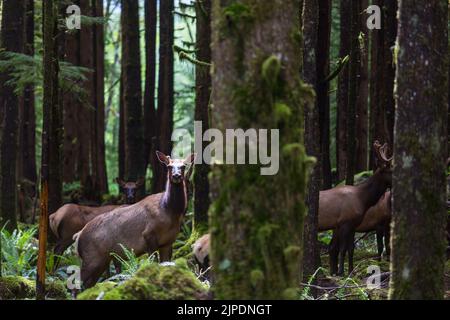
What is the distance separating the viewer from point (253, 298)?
6520 mm

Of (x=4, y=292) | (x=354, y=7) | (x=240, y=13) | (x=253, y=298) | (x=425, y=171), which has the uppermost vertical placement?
(x=354, y=7)

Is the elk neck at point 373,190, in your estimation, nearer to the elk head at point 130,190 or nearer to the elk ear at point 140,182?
the elk head at point 130,190

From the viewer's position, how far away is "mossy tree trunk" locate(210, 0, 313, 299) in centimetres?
645

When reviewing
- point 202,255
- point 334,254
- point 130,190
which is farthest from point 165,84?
point 202,255

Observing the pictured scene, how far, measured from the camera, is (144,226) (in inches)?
598

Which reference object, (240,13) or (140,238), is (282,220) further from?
(140,238)

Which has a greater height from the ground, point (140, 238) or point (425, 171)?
point (425, 171)

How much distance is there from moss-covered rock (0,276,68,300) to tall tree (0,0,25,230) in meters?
4.07

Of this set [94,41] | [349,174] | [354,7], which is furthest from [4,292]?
[94,41]

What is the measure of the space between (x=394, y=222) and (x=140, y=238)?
Answer: 8128mm

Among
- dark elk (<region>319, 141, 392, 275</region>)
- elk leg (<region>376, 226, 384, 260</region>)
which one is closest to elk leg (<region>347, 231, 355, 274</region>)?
dark elk (<region>319, 141, 392, 275</region>)

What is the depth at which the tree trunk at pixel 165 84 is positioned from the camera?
27047 mm

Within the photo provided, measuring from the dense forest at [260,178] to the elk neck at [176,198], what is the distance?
2 centimetres

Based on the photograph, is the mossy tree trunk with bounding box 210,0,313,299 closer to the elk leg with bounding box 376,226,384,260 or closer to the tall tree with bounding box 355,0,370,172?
the elk leg with bounding box 376,226,384,260
